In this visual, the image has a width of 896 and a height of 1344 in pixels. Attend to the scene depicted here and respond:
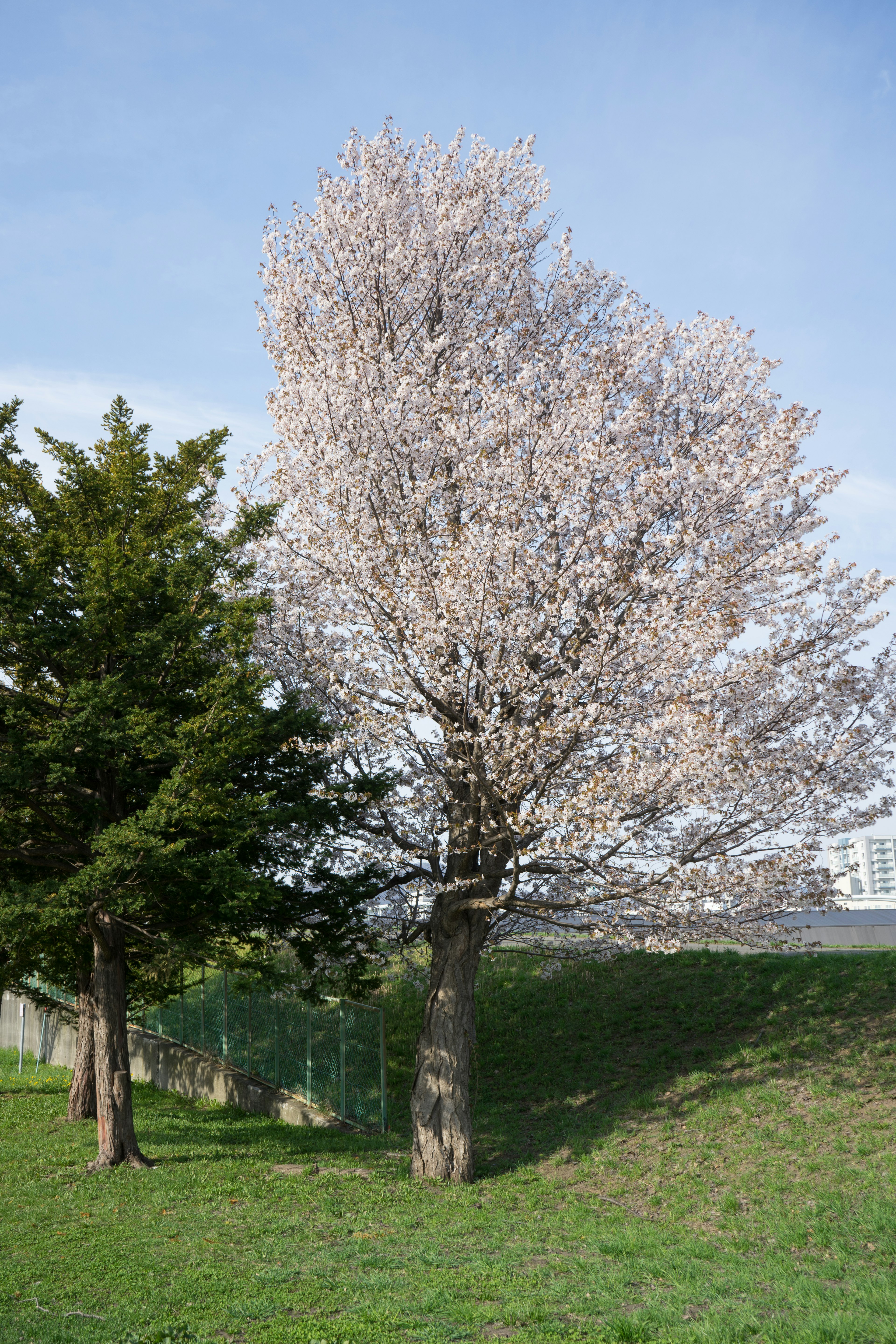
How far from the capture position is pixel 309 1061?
48.0ft

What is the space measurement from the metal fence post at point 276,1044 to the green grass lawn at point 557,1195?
891 millimetres

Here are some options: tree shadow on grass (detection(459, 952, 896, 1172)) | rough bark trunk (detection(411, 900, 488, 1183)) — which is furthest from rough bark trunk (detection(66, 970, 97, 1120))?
rough bark trunk (detection(411, 900, 488, 1183))

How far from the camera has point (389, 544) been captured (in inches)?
411

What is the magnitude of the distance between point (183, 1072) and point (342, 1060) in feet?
17.2

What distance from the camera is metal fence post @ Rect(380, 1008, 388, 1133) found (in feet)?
43.8

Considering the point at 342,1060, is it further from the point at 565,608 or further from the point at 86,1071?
the point at 565,608

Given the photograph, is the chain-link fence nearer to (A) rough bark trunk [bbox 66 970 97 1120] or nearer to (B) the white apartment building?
(A) rough bark trunk [bbox 66 970 97 1120]

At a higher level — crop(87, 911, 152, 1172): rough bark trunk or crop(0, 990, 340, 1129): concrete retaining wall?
crop(87, 911, 152, 1172): rough bark trunk

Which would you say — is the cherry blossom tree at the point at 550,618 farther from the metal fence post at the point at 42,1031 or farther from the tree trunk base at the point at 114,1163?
the metal fence post at the point at 42,1031

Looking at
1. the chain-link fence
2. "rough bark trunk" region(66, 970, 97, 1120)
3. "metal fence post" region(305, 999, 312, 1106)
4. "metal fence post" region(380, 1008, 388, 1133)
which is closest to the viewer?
"metal fence post" region(380, 1008, 388, 1133)

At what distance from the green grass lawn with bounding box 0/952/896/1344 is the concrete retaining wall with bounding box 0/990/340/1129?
1.82ft

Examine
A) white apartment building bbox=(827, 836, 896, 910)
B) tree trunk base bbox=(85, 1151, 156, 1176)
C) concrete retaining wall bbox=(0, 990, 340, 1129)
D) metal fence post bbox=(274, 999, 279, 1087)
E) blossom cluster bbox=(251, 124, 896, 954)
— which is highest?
blossom cluster bbox=(251, 124, 896, 954)

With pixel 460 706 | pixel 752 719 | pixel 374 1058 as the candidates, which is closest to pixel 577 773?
pixel 460 706

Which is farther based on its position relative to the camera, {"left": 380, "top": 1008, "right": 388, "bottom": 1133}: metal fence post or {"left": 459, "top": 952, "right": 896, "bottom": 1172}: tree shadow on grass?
{"left": 380, "top": 1008, "right": 388, "bottom": 1133}: metal fence post
